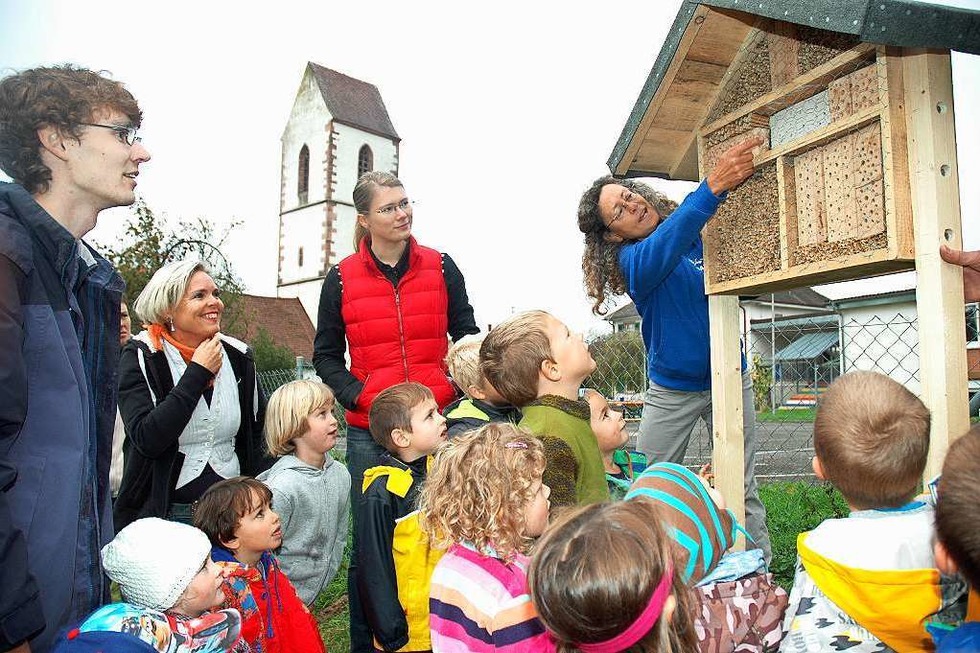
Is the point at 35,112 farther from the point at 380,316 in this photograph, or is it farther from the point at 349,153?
the point at 349,153

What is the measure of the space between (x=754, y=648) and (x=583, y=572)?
0.67m

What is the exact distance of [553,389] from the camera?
9.04ft

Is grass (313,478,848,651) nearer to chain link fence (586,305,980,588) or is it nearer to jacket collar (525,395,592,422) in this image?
chain link fence (586,305,980,588)

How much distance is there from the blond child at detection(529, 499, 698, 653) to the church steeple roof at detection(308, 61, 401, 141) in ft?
134

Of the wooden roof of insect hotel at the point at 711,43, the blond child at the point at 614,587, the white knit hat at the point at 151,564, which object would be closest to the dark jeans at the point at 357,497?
the white knit hat at the point at 151,564

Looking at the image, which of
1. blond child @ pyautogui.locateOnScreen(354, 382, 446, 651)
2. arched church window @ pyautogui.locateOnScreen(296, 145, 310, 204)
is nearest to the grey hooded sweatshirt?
blond child @ pyautogui.locateOnScreen(354, 382, 446, 651)

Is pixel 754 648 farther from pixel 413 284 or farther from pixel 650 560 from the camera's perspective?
pixel 413 284

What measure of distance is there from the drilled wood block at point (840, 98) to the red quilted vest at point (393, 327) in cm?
206

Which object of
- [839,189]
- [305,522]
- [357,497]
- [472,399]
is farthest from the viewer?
[305,522]

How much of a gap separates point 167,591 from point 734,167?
2638 mm

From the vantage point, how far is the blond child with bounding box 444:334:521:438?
3203 mm

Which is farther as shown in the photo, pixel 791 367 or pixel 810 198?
pixel 791 367

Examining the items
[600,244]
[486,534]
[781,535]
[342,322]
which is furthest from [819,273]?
[781,535]

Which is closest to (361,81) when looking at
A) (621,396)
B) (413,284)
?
(621,396)
